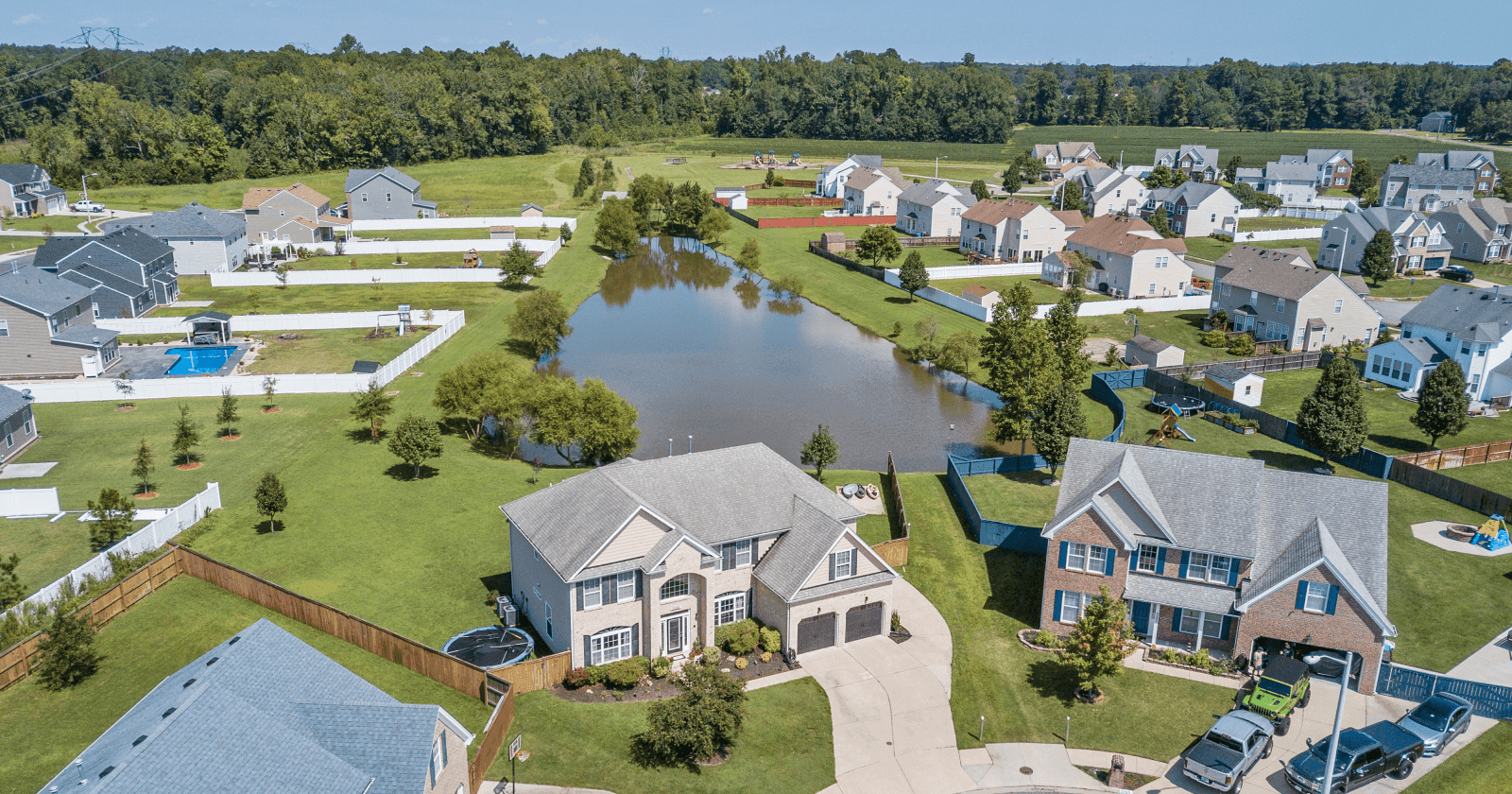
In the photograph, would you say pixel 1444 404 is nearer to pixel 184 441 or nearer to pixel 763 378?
pixel 763 378

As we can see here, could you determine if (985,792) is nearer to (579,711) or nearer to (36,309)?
(579,711)

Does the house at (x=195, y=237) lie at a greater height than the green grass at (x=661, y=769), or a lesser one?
greater

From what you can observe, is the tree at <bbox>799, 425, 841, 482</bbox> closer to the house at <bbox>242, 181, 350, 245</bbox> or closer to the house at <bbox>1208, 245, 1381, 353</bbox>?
the house at <bbox>1208, 245, 1381, 353</bbox>

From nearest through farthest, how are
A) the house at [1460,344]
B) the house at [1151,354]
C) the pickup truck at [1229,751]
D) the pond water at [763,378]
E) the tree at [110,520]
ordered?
the pickup truck at [1229,751] < the tree at [110,520] < the pond water at [763,378] < the house at [1460,344] < the house at [1151,354]

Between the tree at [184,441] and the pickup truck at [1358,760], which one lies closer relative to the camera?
the pickup truck at [1358,760]

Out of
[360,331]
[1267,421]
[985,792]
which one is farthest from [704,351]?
[985,792]

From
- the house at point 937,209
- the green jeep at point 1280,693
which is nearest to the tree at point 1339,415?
the green jeep at point 1280,693

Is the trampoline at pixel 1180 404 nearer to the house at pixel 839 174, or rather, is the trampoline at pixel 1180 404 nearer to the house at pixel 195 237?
the house at pixel 195 237

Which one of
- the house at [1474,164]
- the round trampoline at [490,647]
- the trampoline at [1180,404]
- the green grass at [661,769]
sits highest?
the house at [1474,164]
